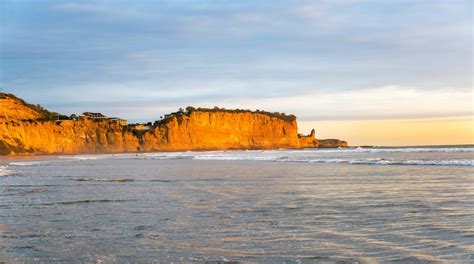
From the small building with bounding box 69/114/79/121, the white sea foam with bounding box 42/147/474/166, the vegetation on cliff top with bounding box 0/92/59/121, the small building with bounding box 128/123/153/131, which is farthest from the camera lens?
the small building with bounding box 128/123/153/131

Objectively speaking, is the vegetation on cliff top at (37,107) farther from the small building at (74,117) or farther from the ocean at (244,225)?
the ocean at (244,225)

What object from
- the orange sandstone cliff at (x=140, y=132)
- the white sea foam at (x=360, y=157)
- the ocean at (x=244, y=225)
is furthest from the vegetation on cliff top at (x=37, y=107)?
the ocean at (x=244, y=225)

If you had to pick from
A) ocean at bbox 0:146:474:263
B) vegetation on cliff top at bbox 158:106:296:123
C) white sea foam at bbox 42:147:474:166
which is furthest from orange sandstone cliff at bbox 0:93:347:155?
ocean at bbox 0:146:474:263

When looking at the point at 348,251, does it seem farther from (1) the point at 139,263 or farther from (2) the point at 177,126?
(2) the point at 177,126

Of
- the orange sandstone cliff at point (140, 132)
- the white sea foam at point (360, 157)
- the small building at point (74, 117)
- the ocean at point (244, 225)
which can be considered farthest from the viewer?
the small building at point (74, 117)

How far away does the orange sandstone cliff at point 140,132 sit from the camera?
78750mm

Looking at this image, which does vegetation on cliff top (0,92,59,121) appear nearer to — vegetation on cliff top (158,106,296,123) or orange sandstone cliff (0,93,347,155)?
orange sandstone cliff (0,93,347,155)

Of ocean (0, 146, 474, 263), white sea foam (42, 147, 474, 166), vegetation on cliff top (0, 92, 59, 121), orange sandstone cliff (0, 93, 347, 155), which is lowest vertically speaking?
ocean (0, 146, 474, 263)

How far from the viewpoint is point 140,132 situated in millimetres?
96875

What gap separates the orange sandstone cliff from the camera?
7875 centimetres

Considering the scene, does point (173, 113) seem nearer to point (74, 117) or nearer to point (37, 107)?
point (74, 117)

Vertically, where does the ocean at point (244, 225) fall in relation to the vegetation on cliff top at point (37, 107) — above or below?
below

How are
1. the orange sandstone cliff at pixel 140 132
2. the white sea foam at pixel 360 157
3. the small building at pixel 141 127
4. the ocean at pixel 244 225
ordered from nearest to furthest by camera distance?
the ocean at pixel 244 225 < the white sea foam at pixel 360 157 < the orange sandstone cliff at pixel 140 132 < the small building at pixel 141 127

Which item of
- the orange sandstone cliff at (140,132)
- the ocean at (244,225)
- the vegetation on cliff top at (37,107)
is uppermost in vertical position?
the vegetation on cliff top at (37,107)
